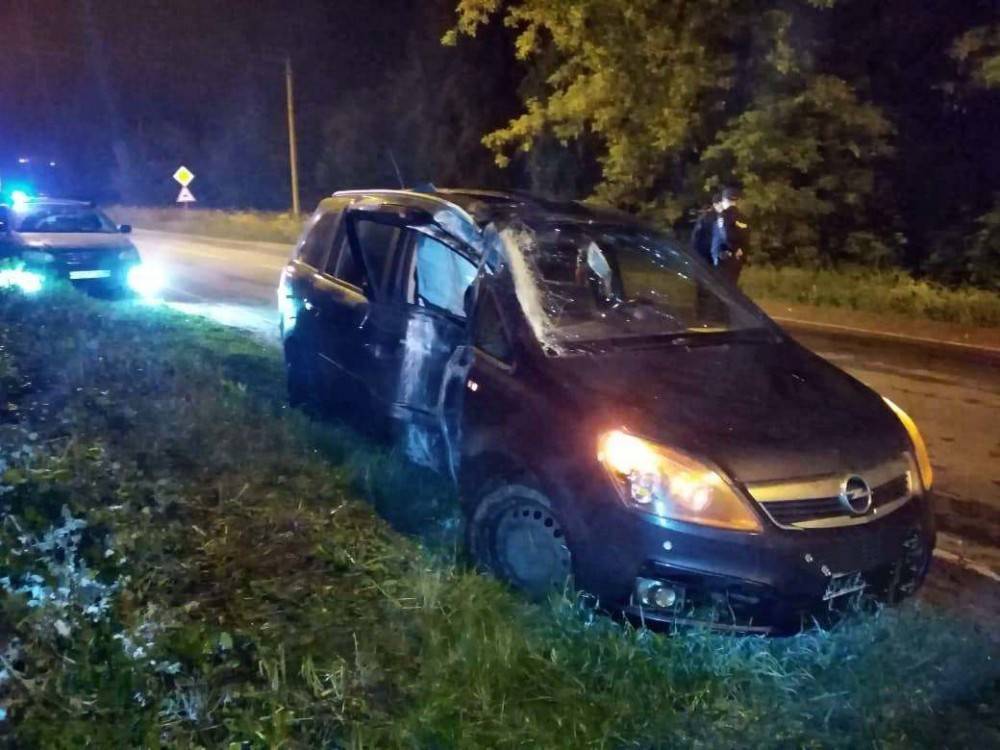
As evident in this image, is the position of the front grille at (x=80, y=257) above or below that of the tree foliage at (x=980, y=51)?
below

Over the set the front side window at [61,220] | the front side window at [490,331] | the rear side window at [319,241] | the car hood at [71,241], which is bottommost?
the car hood at [71,241]

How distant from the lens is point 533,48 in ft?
74.8

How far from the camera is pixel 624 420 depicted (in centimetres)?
400

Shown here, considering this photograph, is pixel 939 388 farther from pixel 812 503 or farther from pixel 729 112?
pixel 729 112

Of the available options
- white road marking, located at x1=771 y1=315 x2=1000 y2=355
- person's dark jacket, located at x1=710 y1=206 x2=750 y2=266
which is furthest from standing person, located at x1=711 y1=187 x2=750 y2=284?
white road marking, located at x1=771 y1=315 x2=1000 y2=355

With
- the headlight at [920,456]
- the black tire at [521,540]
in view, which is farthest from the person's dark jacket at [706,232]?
the black tire at [521,540]

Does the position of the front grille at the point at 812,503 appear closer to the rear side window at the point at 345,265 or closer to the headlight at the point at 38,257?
the rear side window at the point at 345,265

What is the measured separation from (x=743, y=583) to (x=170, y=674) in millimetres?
1960

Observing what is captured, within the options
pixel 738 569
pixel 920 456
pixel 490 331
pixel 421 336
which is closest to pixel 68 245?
pixel 421 336

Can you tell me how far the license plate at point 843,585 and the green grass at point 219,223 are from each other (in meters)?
24.3

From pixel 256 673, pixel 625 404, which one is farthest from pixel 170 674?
pixel 625 404

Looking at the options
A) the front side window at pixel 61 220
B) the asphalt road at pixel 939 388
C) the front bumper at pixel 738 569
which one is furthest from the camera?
the front side window at pixel 61 220

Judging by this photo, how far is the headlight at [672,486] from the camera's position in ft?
12.4

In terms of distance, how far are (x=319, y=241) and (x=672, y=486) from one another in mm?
3805
